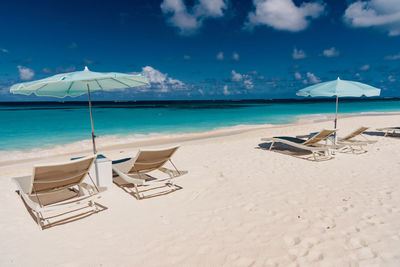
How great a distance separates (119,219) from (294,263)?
2056 millimetres

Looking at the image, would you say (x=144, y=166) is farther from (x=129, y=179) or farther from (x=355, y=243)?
(x=355, y=243)

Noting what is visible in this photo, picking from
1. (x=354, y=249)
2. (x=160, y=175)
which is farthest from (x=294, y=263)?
(x=160, y=175)

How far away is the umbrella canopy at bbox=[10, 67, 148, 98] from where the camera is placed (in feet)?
12.3

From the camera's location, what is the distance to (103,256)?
2434 mm

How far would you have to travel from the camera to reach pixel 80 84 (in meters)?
4.91

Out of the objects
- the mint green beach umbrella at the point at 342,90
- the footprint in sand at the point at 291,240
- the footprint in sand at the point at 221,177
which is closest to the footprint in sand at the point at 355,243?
the footprint in sand at the point at 291,240

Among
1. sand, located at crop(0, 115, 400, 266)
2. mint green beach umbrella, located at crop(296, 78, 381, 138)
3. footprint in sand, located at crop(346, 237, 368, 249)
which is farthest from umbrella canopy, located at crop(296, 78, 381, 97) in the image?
footprint in sand, located at crop(346, 237, 368, 249)

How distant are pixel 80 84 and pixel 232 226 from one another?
12.7 feet

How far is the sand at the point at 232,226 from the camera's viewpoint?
2.38 metres

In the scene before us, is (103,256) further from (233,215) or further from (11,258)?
(233,215)

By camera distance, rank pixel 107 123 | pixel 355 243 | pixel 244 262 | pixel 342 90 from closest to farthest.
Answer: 1. pixel 244 262
2. pixel 355 243
3. pixel 342 90
4. pixel 107 123

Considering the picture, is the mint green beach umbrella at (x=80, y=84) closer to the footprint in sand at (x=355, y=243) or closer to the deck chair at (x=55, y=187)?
the deck chair at (x=55, y=187)

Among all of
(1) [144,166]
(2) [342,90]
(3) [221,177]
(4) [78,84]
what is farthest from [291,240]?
(2) [342,90]

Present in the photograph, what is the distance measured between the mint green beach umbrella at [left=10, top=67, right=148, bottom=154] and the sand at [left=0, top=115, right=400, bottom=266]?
1.62 meters
